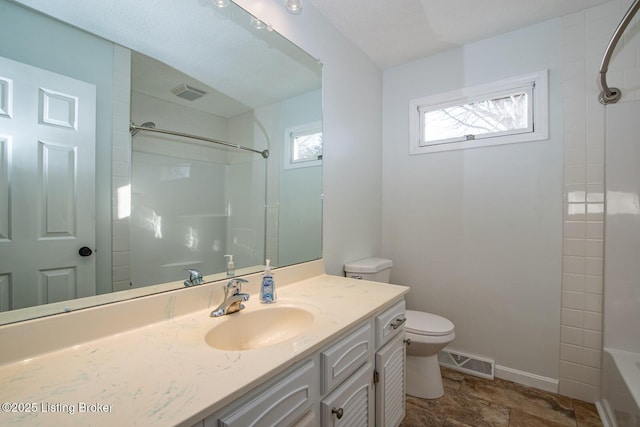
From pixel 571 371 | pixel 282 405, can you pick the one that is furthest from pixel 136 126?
pixel 571 371

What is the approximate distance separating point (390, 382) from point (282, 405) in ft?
2.50

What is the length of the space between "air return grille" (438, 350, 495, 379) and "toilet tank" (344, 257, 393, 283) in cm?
77

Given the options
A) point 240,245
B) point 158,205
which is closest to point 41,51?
point 158,205

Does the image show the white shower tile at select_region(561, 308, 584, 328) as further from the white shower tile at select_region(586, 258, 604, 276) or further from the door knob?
the door knob

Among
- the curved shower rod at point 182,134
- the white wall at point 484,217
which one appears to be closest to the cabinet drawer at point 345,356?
the curved shower rod at point 182,134

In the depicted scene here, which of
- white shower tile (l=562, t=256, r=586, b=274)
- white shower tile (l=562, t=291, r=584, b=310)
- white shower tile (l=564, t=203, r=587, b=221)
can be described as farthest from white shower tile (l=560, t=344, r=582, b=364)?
white shower tile (l=564, t=203, r=587, b=221)

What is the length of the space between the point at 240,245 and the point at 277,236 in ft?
0.87

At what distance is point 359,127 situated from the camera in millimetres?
2162

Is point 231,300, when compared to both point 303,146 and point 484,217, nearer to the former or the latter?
point 303,146

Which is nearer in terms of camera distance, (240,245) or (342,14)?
(240,245)

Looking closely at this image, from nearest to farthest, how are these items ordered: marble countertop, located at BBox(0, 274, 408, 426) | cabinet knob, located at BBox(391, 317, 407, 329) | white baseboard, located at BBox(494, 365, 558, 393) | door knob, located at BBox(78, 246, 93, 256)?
marble countertop, located at BBox(0, 274, 408, 426) < door knob, located at BBox(78, 246, 93, 256) < cabinet knob, located at BBox(391, 317, 407, 329) < white baseboard, located at BBox(494, 365, 558, 393)

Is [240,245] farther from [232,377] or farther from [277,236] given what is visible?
[232,377]

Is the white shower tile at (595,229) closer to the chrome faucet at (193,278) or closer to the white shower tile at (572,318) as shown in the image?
the white shower tile at (572,318)

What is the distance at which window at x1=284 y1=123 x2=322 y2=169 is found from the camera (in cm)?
167
